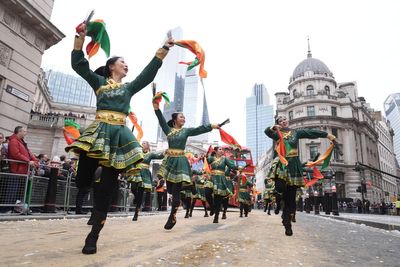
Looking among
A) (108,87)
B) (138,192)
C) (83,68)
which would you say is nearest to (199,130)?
(108,87)

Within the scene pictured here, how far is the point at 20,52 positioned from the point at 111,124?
13598mm

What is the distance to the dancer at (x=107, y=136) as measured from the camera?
313cm

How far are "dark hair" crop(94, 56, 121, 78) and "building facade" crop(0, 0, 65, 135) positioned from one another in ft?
37.3

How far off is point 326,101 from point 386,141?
141ft

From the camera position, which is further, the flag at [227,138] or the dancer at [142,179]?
the dancer at [142,179]

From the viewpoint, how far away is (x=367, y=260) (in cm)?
312

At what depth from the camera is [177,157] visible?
612cm

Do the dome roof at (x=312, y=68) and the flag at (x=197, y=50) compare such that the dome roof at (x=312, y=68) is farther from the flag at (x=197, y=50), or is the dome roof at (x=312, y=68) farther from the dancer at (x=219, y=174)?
the flag at (x=197, y=50)

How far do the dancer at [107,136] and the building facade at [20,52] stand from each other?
11.8m

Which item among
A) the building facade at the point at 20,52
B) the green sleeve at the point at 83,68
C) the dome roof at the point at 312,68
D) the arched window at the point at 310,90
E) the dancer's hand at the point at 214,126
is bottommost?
the dancer's hand at the point at 214,126

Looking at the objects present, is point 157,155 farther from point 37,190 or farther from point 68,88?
point 68,88

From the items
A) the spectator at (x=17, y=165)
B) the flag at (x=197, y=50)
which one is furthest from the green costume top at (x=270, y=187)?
the spectator at (x=17, y=165)

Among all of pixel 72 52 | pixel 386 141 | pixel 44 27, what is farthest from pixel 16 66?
pixel 386 141

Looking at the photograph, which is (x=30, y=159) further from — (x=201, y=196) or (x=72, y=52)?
(x=201, y=196)
